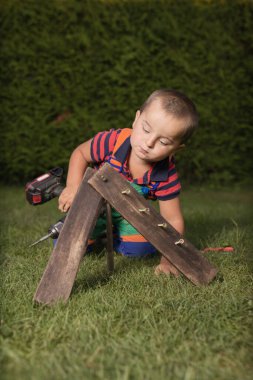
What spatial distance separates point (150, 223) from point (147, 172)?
69 cm

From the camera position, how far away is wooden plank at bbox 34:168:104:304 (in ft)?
8.63

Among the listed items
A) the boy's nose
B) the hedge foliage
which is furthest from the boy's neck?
the hedge foliage

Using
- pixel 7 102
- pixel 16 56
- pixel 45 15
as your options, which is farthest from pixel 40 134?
pixel 45 15

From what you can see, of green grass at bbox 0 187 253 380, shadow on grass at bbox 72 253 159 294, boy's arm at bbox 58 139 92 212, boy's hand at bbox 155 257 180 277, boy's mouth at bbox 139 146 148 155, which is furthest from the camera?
boy's arm at bbox 58 139 92 212

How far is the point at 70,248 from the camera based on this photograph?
2.68 meters

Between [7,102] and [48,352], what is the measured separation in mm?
5813

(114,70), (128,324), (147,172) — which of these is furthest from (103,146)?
(114,70)

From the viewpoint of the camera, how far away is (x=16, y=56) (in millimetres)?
7332

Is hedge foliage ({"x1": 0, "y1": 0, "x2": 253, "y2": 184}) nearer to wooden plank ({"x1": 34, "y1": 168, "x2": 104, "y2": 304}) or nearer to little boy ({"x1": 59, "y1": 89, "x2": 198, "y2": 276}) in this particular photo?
little boy ({"x1": 59, "y1": 89, "x2": 198, "y2": 276})

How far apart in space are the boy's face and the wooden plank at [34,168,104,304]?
482 millimetres

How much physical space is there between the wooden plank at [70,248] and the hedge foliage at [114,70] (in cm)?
462

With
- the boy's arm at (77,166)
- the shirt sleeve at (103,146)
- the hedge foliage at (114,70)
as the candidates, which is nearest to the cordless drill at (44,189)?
the boy's arm at (77,166)

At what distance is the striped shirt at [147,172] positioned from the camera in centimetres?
343

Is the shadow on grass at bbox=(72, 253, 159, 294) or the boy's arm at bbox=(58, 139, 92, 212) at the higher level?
the boy's arm at bbox=(58, 139, 92, 212)
